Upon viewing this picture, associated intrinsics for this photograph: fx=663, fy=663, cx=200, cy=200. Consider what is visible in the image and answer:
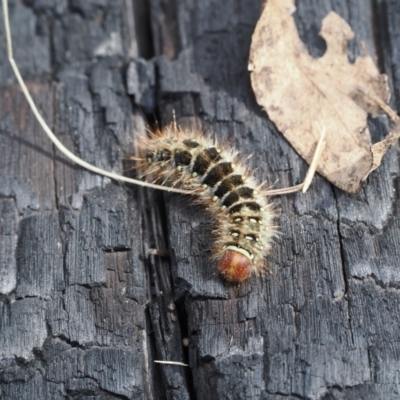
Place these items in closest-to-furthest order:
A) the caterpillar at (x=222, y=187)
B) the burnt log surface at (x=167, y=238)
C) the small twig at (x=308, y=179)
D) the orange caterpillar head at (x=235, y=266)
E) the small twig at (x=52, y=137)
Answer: the burnt log surface at (x=167, y=238) → the orange caterpillar head at (x=235, y=266) → the caterpillar at (x=222, y=187) → the small twig at (x=308, y=179) → the small twig at (x=52, y=137)

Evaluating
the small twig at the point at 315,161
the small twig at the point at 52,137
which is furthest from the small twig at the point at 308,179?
the small twig at the point at 52,137

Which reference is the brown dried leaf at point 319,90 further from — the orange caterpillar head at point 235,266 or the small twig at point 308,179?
the orange caterpillar head at point 235,266

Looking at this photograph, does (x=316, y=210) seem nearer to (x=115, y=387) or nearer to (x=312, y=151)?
(x=312, y=151)

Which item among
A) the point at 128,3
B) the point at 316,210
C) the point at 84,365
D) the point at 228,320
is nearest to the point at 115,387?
the point at 84,365

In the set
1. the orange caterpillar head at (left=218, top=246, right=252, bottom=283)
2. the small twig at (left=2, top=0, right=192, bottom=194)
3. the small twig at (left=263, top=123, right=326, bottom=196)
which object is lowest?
the orange caterpillar head at (left=218, top=246, right=252, bottom=283)

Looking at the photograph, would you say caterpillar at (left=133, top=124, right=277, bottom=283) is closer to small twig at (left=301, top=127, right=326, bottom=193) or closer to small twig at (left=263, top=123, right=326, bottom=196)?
small twig at (left=263, top=123, right=326, bottom=196)

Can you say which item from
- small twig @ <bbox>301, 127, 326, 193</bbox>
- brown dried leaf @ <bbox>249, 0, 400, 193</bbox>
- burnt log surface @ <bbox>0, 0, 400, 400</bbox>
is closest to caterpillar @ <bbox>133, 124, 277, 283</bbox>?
burnt log surface @ <bbox>0, 0, 400, 400</bbox>

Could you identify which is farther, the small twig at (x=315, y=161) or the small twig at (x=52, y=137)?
the small twig at (x=52, y=137)
